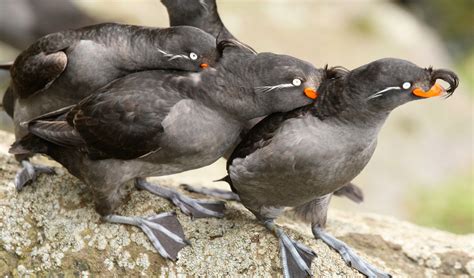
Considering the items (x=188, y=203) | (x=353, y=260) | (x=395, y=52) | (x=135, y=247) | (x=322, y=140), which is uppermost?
(x=395, y=52)

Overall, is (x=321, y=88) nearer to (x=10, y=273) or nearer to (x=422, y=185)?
(x=10, y=273)

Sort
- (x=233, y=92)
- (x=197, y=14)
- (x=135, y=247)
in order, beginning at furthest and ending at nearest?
(x=197, y=14) → (x=135, y=247) → (x=233, y=92)

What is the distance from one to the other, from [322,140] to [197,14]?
6.39 ft

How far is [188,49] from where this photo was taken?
4.94 m

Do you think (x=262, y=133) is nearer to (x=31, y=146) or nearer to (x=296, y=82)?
(x=296, y=82)

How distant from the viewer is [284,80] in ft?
14.8

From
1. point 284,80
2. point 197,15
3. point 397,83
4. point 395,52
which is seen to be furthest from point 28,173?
point 395,52

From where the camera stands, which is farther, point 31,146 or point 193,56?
point 31,146

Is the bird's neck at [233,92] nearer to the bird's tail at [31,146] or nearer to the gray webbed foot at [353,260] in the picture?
the gray webbed foot at [353,260]

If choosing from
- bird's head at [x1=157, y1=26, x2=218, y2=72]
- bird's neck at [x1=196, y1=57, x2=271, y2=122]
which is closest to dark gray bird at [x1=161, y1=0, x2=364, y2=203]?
bird's head at [x1=157, y1=26, x2=218, y2=72]

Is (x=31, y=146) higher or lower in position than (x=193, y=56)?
lower

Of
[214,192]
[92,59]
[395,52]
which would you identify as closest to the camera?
[92,59]

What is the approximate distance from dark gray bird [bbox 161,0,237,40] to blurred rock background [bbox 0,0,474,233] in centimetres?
412

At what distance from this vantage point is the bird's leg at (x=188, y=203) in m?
5.43
